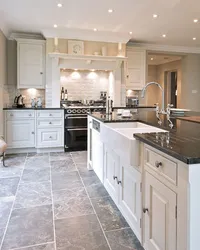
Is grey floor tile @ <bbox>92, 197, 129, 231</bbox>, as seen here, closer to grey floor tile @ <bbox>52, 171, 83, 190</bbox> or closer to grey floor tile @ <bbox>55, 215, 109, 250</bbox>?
grey floor tile @ <bbox>55, 215, 109, 250</bbox>

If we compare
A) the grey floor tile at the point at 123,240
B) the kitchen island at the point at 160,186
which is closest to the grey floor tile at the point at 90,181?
the kitchen island at the point at 160,186

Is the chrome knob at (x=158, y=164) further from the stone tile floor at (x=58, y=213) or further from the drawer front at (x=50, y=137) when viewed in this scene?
the drawer front at (x=50, y=137)

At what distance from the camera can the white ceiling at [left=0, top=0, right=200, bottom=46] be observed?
3.78 m

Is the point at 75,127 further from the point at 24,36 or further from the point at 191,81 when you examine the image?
the point at 191,81

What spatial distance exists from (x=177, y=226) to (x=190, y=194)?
219 mm

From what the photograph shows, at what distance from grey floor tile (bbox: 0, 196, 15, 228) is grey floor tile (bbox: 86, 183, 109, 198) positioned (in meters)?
0.92

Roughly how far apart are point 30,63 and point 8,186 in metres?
3.13

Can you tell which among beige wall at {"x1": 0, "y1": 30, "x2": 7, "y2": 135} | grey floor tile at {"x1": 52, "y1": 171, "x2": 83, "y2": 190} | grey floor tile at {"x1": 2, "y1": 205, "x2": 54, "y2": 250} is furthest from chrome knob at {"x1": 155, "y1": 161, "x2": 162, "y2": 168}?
beige wall at {"x1": 0, "y1": 30, "x2": 7, "y2": 135}

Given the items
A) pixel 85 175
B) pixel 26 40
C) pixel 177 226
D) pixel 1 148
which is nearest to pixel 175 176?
pixel 177 226

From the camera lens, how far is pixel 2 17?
438 centimetres

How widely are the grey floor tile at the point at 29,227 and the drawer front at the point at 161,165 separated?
1.10m

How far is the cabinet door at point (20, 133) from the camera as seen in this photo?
5.00 m

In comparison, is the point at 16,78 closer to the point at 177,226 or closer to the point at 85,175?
the point at 85,175

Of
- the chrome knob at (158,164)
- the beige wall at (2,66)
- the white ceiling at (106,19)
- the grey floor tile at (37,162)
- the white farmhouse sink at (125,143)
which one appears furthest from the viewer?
the beige wall at (2,66)
